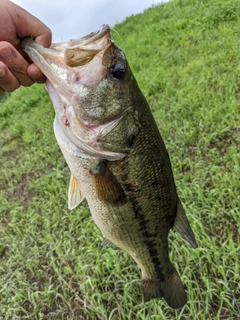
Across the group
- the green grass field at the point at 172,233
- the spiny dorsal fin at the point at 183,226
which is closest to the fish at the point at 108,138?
the spiny dorsal fin at the point at 183,226

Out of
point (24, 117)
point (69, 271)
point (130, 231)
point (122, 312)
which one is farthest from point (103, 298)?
point (24, 117)

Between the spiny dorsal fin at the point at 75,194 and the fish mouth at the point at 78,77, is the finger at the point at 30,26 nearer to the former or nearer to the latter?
the fish mouth at the point at 78,77

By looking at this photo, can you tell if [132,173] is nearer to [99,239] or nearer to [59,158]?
[99,239]

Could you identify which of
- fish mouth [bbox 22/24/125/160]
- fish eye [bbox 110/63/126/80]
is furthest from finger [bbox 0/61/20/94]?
fish eye [bbox 110/63/126/80]

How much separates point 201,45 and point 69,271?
4.91 meters

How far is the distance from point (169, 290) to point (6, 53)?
145cm

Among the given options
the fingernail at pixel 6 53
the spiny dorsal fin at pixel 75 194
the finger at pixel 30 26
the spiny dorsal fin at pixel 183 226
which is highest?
the finger at pixel 30 26

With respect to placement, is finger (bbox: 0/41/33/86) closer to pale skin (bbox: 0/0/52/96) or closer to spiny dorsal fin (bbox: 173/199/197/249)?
pale skin (bbox: 0/0/52/96)

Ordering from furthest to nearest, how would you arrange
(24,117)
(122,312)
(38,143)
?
(24,117), (38,143), (122,312)

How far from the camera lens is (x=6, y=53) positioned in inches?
64.9

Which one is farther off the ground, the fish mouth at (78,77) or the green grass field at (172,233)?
the fish mouth at (78,77)

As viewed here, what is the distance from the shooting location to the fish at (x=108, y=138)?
1.58 meters

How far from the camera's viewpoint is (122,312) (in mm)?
2764

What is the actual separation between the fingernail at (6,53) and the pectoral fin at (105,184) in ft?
2.03
